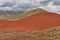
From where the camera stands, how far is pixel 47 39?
63.1 ft

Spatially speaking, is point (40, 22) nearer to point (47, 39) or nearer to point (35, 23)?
point (35, 23)

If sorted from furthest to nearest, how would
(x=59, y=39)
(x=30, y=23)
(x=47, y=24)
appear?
(x=30, y=23) < (x=47, y=24) < (x=59, y=39)

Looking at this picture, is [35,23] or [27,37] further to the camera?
[35,23]

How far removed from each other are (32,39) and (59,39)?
2.37 meters

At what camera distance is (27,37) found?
20.2m

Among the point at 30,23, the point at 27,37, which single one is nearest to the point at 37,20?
the point at 30,23

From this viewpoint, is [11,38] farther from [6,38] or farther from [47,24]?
[47,24]

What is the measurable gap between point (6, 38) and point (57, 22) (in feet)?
47.7

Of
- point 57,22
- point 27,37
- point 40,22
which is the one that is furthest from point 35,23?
point 27,37

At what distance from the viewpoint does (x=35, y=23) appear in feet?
112

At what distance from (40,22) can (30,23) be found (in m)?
1.76

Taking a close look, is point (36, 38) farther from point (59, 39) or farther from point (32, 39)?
point (59, 39)

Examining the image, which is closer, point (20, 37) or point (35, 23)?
point (20, 37)

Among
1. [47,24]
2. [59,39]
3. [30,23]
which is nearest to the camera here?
[59,39]
